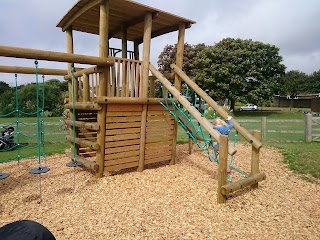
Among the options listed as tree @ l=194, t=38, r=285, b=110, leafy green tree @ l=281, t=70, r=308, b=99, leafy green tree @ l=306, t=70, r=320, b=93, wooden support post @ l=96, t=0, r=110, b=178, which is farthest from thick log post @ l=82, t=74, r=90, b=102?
leafy green tree @ l=306, t=70, r=320, b=93

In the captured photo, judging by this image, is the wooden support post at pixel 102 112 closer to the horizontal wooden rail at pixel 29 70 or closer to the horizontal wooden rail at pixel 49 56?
the horizontal wooden rail at pixel 49 56

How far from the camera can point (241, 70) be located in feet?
102

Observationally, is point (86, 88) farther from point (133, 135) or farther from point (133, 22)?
point (133, 22)

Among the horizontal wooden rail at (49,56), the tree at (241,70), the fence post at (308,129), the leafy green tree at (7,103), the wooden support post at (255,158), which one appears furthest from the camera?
the tree at (241,70)

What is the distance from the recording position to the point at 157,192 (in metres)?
4.88

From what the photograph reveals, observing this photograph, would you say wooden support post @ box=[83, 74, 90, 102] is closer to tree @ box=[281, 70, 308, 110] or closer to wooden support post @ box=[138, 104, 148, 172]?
wooden support post @ box=[138, 104, 148, 172]

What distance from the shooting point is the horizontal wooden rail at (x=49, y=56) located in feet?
12.8

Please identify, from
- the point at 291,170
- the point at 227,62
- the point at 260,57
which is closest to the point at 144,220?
the point at 291,170

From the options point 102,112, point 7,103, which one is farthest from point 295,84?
point 102,112

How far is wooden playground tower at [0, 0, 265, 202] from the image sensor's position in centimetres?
504

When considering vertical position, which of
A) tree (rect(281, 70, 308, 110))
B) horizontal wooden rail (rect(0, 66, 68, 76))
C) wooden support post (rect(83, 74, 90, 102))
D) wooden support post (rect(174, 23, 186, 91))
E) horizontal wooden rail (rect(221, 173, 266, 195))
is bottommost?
horizontal wooden rail (rect(221, 173, 266, 195))

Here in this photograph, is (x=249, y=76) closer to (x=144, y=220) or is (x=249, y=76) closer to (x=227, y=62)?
(x=227, y=62)

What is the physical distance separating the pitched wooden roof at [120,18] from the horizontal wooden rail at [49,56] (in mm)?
1206

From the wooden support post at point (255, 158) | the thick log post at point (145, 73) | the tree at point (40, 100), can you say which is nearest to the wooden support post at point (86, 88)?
the thick log post at point (145, 73)
